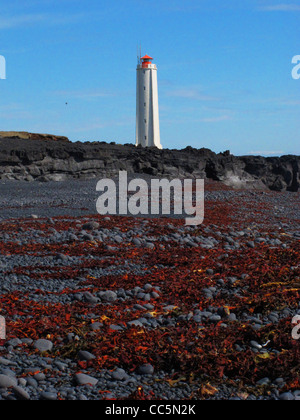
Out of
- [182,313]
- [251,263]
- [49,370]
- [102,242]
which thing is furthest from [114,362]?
[102,242]

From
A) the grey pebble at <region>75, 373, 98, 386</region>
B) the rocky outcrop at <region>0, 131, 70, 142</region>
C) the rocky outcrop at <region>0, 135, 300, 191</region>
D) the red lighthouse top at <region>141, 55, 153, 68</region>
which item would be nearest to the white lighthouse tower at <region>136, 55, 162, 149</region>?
the red lighthouse top at <region>141, 55, 153, 68</region>

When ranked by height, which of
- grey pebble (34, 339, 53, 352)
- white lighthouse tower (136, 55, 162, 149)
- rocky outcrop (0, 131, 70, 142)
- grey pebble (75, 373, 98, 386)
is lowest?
grey pebble (75, 373, 98, 386)

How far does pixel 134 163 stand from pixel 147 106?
17.6 metres

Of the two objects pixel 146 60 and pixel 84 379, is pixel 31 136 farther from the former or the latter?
pixel 84 379

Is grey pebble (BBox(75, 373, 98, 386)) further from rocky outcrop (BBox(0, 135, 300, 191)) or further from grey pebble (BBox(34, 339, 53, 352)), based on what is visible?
rocky outcrop (BBox(0, 135, 300, 191))

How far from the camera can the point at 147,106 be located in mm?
46281

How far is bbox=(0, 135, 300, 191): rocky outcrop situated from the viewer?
25.6 metres

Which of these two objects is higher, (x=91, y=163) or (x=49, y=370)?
(x=91, y=163)

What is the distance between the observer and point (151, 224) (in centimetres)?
1316

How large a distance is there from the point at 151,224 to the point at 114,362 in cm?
809

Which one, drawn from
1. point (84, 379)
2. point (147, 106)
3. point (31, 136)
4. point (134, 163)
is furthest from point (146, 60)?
point (84, 379)

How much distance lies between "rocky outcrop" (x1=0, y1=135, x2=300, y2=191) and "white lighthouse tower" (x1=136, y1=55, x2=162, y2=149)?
12.0 meters
